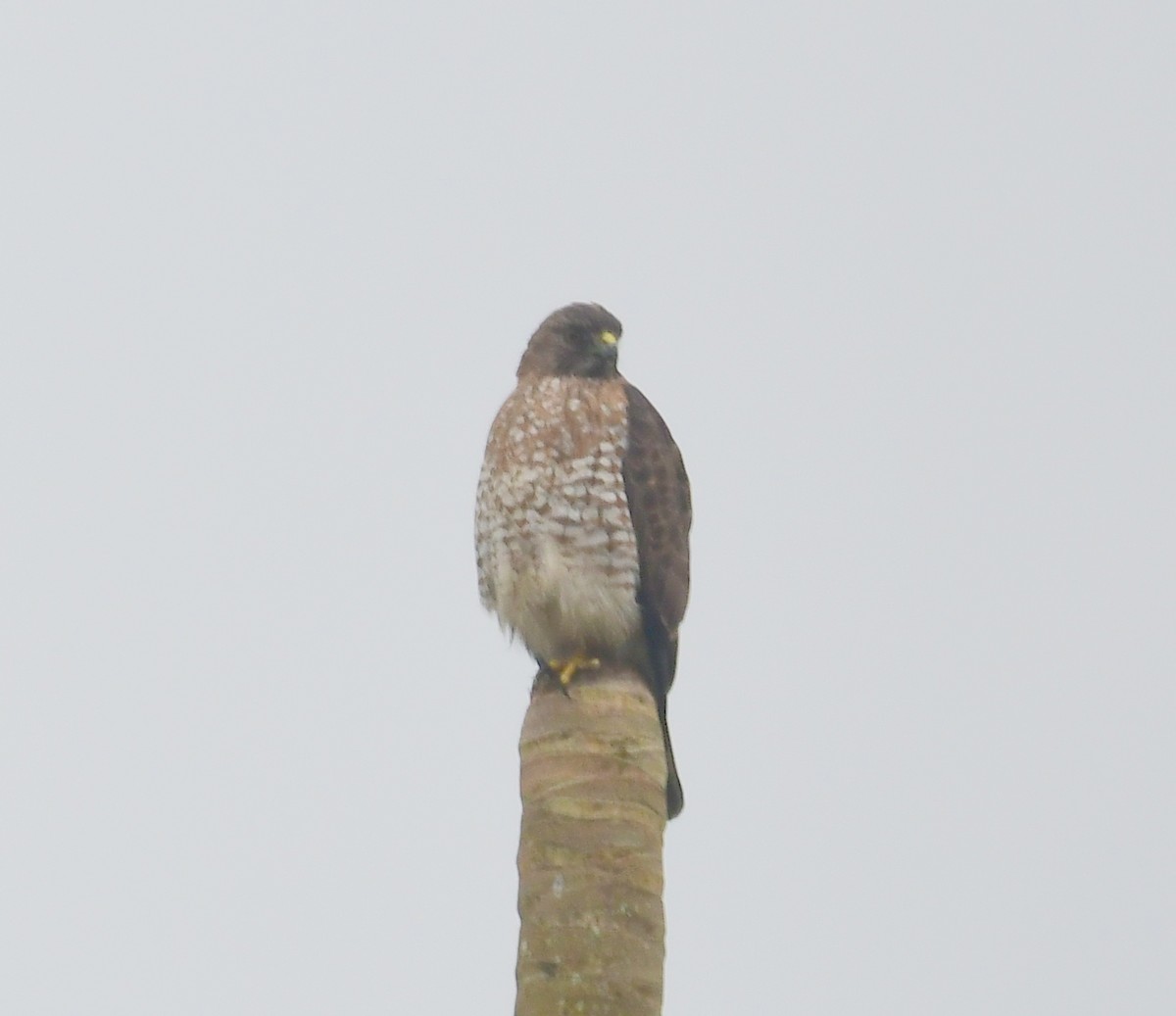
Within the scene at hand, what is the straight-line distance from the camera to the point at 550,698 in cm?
709

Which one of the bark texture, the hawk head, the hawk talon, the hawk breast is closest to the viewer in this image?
the bark texture

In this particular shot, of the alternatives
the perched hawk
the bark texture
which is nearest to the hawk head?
the perched hawk

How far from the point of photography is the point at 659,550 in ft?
25.9

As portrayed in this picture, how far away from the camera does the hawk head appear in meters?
8.38

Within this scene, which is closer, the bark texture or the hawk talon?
the bark texture

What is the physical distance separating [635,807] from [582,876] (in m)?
0.33

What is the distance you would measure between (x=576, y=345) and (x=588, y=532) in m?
1.04

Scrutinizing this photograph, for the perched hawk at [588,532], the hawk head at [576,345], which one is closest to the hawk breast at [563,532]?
the perched hawk at [588,532]

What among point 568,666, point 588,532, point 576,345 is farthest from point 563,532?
point 576,345

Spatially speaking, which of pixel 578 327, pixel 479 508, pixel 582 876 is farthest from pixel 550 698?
pixel 578 327

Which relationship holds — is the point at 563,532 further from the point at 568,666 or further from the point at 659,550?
the point at 568,666

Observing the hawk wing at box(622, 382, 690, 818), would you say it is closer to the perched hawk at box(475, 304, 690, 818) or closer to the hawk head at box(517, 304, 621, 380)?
the perched hawk at box(475, 304, 690, 818)

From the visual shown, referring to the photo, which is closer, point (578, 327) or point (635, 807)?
point (635, 807)

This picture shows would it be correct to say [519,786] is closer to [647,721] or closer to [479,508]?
[647,721]
